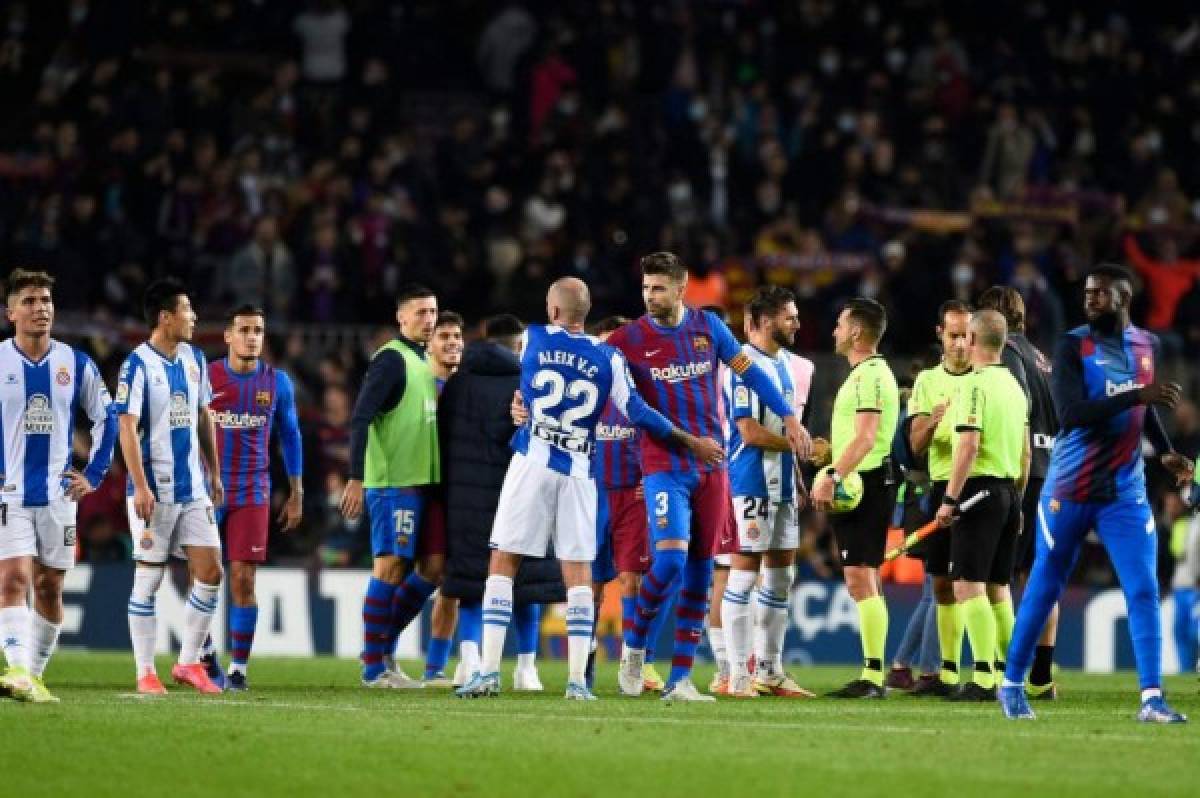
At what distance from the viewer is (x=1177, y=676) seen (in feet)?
64.1

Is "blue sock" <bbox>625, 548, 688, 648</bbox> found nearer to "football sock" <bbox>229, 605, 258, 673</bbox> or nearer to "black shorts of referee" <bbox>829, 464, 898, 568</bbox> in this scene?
"black shorts of referee" <bbox>829, 464, 898, 568</bbox>

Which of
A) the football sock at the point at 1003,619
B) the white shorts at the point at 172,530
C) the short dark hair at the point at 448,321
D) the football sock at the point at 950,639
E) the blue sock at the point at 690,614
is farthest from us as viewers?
the short dark hair at the point at 448,321

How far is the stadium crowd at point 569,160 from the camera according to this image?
23.6 m

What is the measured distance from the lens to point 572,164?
86.8ft

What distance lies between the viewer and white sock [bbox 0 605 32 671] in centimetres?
1284

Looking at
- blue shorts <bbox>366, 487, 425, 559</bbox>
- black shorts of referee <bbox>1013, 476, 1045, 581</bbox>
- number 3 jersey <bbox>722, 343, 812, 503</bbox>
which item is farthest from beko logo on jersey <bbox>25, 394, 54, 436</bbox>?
black shorts of referee <bbox>1013, 476, 1045, 581</bbox>

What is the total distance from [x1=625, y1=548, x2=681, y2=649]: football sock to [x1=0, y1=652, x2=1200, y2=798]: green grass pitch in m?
0.61

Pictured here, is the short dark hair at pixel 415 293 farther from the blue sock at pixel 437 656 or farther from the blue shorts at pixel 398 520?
the blue sock at pixel 437 656

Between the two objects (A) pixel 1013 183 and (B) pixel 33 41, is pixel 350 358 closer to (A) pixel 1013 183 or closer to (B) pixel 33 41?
(B) pixel 33 41

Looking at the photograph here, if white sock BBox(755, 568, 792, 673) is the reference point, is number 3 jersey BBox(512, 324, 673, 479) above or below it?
above

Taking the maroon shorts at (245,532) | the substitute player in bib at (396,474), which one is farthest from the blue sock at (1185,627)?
the maroon shorts at (245,532)

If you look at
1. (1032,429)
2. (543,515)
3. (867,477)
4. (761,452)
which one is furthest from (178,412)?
(1032,429)

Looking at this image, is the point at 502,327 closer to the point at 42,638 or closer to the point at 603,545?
the point at 603,545

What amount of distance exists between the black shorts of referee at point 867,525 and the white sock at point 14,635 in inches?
210
